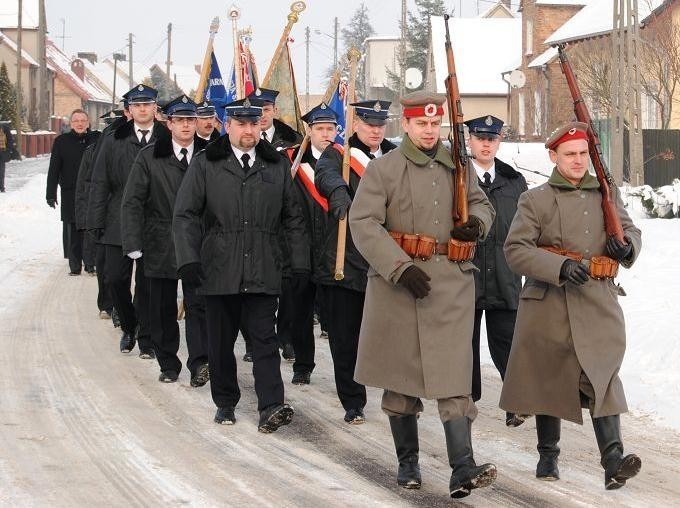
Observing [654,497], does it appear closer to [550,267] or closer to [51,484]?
[550,267]

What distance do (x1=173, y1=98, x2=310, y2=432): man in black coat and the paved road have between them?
0.40 m

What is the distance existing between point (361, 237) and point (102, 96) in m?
104

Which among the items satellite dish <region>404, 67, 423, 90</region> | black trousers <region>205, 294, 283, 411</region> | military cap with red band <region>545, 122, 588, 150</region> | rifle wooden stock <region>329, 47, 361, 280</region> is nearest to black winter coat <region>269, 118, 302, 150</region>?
rifle wooden stock <region>329, 47, 361, 280</region>

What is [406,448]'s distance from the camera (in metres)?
7.03

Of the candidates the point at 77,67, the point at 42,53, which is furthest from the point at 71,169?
the point at 77,67

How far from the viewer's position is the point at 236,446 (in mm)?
7902

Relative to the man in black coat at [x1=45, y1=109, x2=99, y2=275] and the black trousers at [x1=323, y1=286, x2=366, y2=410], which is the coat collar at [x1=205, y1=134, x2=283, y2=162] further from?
the man in black coat at [x1=45, y1=109, x2=99, y2=275]

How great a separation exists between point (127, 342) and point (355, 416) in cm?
333

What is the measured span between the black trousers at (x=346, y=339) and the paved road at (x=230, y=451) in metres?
0.20

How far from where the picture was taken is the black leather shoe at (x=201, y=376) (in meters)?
9.88

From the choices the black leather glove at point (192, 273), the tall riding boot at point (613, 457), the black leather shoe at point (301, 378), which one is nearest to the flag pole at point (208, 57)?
the black leather shoe at point (301, 378)

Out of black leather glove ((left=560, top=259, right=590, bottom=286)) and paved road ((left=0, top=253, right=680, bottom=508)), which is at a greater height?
black leather glove ((left=560, top=259, right=590, bottom=286))

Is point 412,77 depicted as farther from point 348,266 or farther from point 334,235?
point 348,266

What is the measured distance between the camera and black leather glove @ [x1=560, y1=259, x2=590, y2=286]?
6820mm
